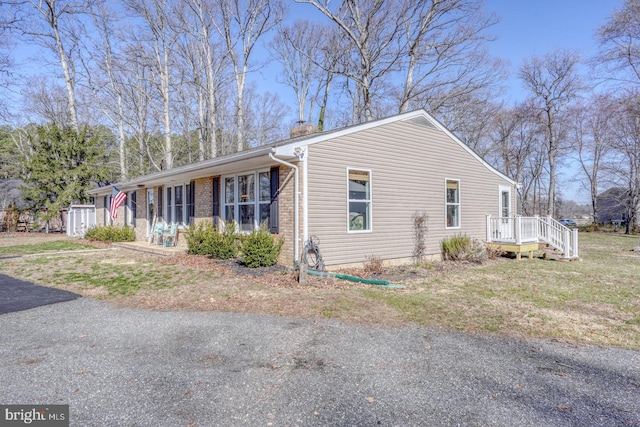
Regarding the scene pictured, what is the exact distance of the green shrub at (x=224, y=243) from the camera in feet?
30.6

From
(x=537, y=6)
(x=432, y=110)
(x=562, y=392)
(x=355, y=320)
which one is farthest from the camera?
(x=432, y=110)

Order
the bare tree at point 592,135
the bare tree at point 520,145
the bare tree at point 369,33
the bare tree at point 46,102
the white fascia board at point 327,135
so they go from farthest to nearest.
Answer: the bare tree at point 46,102 < the bare tree at point 520,145 < the bare tree at point 592,135 < the bare tree at point 369,33 < the white fascia board at point 327,135

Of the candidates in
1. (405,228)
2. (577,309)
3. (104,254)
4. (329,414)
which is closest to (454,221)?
(405,228)

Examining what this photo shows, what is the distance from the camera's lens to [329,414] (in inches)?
101

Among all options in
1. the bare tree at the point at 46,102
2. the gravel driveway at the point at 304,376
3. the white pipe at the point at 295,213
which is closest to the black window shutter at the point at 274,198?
the white pipe at the point at 295,213

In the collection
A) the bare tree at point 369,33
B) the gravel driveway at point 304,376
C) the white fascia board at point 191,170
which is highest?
the bare tree at point 369,33

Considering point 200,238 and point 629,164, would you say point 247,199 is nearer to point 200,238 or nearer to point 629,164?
point 200,238

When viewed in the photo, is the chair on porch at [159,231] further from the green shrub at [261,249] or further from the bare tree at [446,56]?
the bare tree at [446,56]

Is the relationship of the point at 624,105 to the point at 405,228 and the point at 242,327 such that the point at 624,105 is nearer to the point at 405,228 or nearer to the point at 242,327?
the point at 405,228

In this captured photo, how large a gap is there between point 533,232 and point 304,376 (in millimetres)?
11791

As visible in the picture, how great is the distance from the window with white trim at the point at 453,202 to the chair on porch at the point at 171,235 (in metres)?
9.29

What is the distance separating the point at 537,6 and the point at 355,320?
1564 cm

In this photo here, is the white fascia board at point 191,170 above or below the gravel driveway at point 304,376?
above

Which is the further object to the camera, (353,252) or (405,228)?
(405,228)
